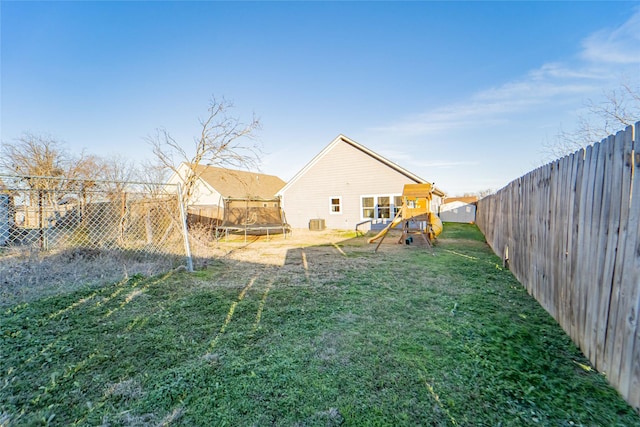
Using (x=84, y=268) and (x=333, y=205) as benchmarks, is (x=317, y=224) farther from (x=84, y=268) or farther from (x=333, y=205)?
(x=84, y=268)

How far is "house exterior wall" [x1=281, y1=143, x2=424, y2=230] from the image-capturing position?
14180mm

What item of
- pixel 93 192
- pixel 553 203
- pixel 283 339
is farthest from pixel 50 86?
pixel 553 203

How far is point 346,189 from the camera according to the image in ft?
49.4

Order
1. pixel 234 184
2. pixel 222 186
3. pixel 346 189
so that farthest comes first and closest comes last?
pixel 234 184 → pixel 222 186 → pixel 346 189

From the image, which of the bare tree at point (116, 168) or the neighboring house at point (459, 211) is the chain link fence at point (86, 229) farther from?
the neighboring house at point (459, 211)

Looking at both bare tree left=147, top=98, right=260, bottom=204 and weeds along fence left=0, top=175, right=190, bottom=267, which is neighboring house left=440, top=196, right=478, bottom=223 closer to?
bare tree left=147, top=98, right=260, bottom=204

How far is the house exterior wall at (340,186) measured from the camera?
14.2 m

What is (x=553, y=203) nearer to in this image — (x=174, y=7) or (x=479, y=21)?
(x=479, y=21)

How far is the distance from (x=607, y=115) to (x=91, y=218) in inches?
676

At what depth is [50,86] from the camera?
8.37 meters

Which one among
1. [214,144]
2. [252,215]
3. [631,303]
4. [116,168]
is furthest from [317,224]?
[631,303]

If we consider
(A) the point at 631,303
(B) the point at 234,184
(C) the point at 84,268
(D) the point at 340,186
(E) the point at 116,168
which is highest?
(E) the point at 116,168

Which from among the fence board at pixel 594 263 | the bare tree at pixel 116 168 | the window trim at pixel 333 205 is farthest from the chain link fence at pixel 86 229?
the window trim at pixel 333 205

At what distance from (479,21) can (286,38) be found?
5887 mm
